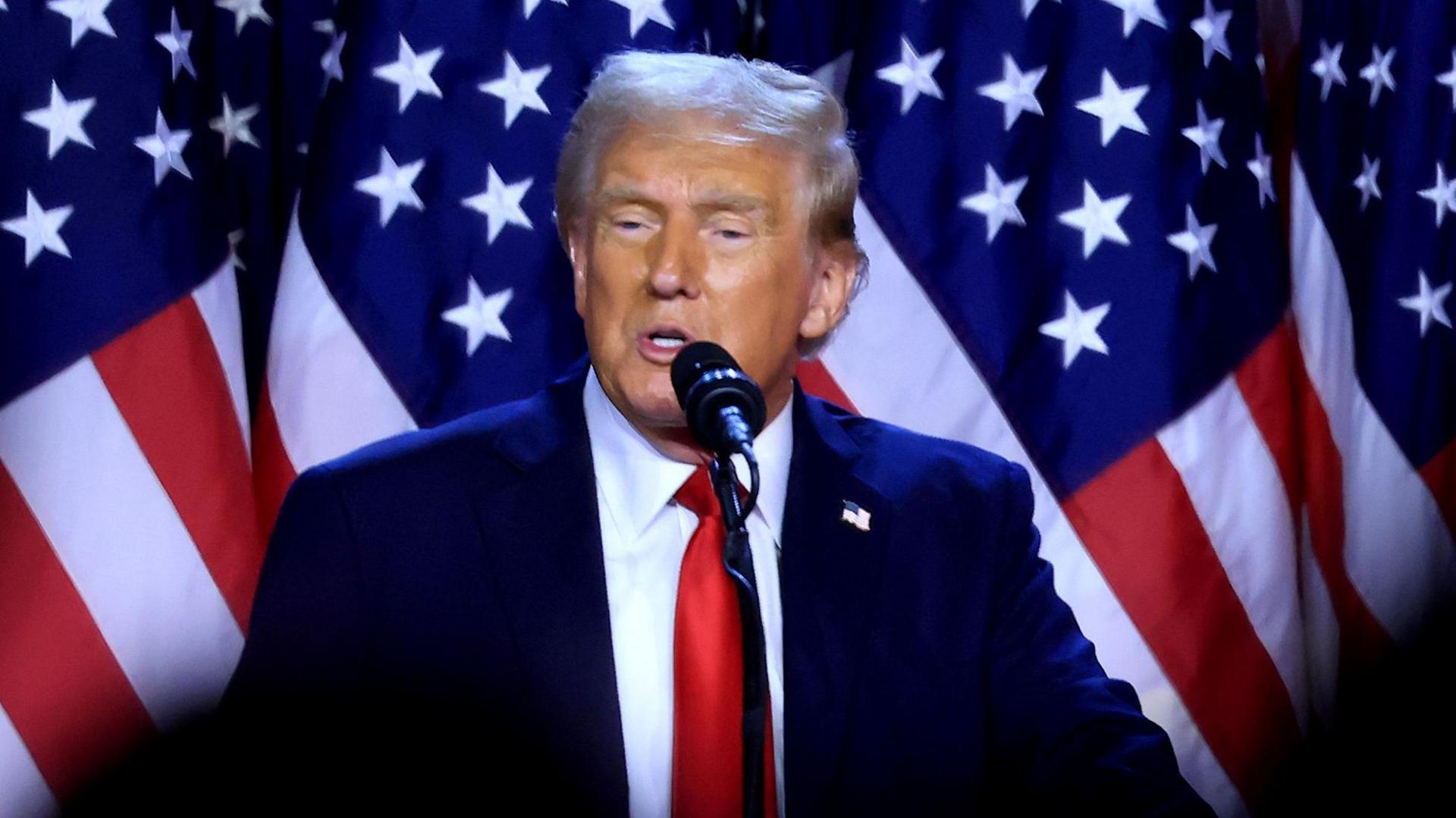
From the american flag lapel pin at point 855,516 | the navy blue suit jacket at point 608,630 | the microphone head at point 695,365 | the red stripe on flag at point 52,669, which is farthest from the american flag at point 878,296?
the microphone head at point 695,365

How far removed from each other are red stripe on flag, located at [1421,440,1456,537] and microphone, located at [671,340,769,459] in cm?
196

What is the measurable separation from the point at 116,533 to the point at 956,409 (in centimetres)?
135

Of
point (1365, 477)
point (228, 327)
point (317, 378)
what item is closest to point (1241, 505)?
point (1365, 477)

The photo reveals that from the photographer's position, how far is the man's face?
1.87 m

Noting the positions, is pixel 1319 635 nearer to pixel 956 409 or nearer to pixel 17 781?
pixel 956 409

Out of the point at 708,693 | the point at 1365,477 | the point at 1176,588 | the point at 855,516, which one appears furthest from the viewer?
the point at 1365,477

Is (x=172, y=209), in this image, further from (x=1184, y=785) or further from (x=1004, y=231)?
(x=1184, y=785)

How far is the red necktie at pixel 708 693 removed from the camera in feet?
5.75

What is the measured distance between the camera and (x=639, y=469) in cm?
194

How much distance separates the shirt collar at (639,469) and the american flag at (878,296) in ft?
1.66

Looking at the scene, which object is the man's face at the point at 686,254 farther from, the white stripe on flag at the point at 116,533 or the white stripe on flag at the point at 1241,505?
the white stripe on flag at the point at 1241,505

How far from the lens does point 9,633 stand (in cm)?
221

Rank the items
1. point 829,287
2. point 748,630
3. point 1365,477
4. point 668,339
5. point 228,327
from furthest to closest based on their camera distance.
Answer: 1. point 1365,477
2. point 228,327
3. point 829,287
4. point 668,339
5. point 748,630

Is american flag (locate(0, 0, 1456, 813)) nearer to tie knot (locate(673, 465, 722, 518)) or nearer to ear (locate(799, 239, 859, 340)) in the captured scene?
ear (locate(799, 239, 859, 340))
